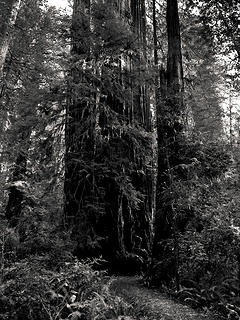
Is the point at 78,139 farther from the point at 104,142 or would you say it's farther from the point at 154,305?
the point at 154,305

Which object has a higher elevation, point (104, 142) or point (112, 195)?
point (104, 142)

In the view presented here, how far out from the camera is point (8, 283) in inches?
159

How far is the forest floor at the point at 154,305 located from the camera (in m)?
4.52

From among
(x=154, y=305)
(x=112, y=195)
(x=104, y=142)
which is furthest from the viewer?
(x=112, y=195)

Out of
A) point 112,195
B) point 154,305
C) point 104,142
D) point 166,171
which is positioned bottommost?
point 154,305

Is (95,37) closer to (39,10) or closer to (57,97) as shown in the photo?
(57,97)

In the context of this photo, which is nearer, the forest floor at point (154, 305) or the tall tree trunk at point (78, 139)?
the forest floor at point (154, 305)

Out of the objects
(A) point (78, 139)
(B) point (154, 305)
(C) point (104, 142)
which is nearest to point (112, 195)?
(C) point (104, 142)

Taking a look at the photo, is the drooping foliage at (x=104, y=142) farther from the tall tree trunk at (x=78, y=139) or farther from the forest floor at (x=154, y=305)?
the forest floor at (x=154, y=305)

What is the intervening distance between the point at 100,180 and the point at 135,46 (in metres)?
3.08

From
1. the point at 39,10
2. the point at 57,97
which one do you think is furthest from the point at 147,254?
the point at 39,10

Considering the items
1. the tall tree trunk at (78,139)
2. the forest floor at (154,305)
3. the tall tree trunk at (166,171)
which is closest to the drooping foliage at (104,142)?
the tall tree trunk at (78,139)

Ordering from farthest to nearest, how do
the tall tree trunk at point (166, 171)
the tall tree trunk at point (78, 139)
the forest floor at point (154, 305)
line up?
1. the tall tree trunk at point (78, 139)
2. the tall tree trunk at point (166, 171)
3. the forest floor at point (154, 305)

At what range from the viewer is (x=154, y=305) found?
489cm
